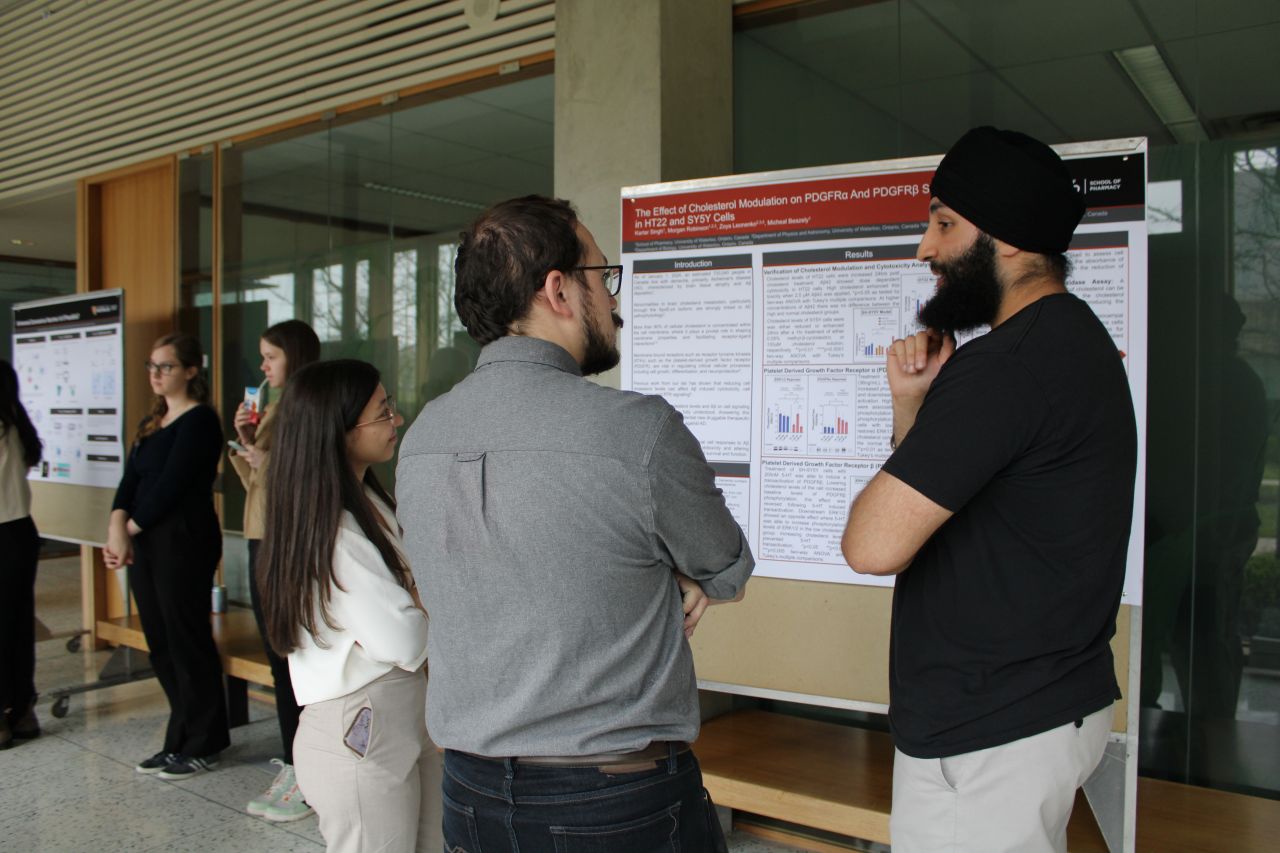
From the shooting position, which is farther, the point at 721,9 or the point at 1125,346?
the point at 721,9

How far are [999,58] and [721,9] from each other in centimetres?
111

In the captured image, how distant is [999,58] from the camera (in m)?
3.43

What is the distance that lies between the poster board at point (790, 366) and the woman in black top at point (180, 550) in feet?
7.23

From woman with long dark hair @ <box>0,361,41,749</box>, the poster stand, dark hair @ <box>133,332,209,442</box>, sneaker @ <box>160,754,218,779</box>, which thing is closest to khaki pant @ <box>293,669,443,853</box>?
the poster stand

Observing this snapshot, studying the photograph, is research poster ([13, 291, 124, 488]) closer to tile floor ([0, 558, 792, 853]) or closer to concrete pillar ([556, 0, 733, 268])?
tile floor ([0, 558, 792, 853])

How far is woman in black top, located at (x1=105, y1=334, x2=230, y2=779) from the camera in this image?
418 centimetres

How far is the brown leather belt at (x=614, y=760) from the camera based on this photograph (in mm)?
1311

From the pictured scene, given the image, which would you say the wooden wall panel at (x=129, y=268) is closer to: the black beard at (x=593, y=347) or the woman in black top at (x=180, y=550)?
the woman in black top at (x=180, y=550)

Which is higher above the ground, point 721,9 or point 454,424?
point 721,9

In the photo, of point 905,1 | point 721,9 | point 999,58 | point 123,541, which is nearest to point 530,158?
point 721,9

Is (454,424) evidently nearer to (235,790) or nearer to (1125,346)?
(1125,346)

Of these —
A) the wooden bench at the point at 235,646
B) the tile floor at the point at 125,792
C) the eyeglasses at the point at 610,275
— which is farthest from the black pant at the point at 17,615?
the eyeglasses at the point at 610,275

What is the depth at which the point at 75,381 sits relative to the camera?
5730 millimetres

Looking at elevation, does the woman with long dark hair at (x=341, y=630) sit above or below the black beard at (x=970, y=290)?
below
